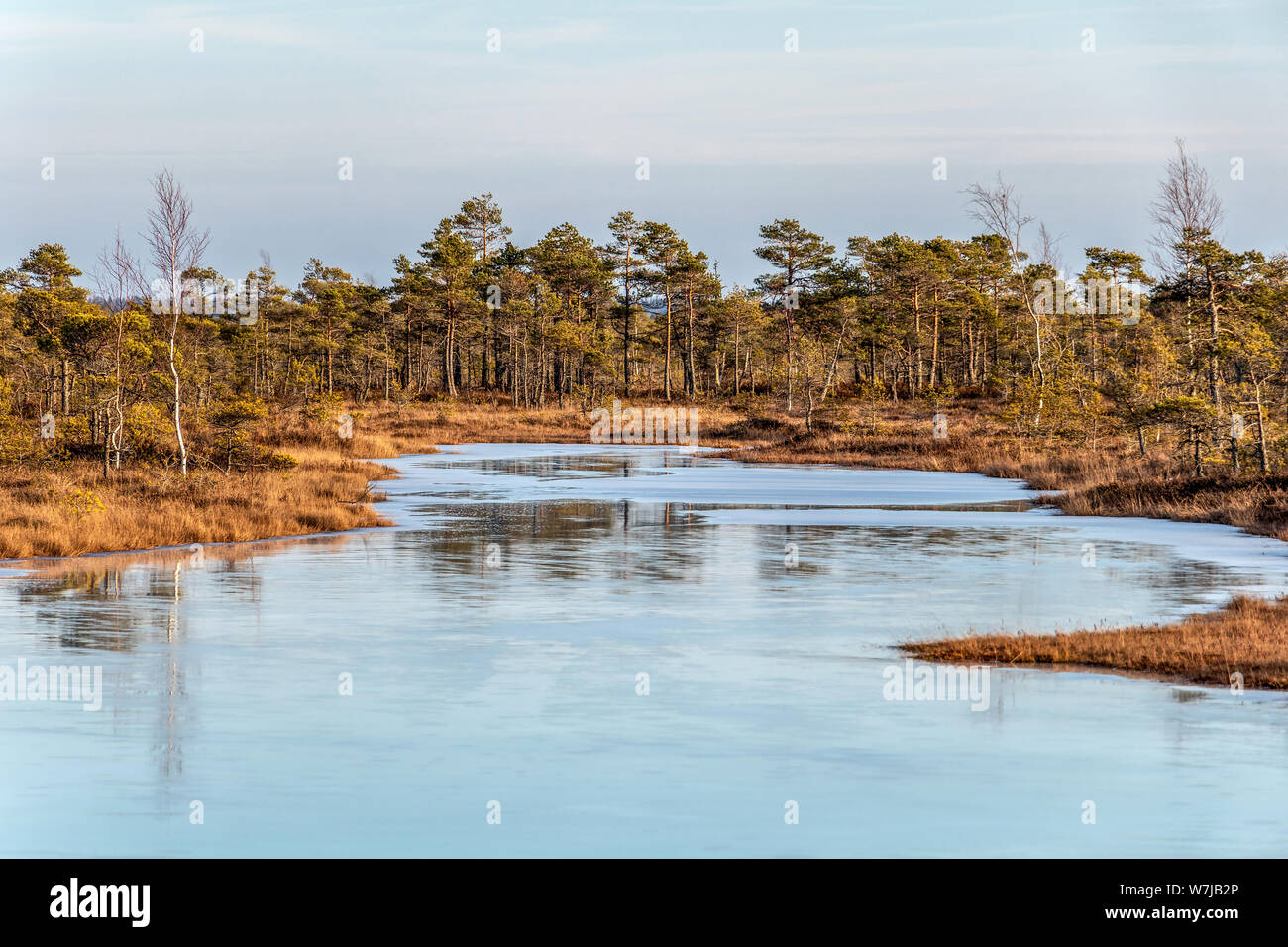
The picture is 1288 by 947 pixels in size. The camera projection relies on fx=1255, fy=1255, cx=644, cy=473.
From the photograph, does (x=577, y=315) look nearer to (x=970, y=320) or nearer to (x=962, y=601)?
(x=970, y=320)

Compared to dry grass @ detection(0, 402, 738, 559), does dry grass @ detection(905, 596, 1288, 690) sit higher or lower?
lower

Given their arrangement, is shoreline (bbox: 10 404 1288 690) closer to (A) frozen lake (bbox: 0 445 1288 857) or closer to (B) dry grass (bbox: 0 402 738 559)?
(B) dry grass (bbox: 0 402 738 559)

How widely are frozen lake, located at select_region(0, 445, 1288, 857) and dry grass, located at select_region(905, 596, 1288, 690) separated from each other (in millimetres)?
583

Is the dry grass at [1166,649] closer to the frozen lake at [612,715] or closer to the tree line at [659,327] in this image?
the frozen lake at [612,715]

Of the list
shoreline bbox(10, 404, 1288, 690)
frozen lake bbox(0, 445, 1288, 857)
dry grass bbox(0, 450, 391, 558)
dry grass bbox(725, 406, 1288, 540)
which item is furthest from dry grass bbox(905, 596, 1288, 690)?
dry grass bbox(0, 450, 391, 558)

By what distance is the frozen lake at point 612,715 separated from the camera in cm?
845

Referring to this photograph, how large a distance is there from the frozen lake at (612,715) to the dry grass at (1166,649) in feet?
1.91

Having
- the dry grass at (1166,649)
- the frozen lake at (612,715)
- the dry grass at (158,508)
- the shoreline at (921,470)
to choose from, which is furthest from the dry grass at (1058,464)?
the dry grass at (158,508)

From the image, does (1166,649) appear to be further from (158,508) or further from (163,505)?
(163,505)

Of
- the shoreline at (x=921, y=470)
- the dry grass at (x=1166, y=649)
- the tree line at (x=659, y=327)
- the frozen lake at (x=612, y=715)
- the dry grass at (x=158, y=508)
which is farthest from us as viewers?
the tree line at (x=659, y=327)

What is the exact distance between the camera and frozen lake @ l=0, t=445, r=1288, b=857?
8453mm

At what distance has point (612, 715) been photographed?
38.1 feet

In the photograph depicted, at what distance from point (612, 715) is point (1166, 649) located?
21.1 feet
